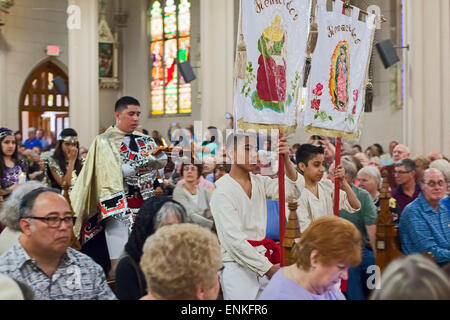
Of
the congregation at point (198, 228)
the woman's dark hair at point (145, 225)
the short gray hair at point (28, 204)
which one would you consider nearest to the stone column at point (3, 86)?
the congregation at point (198, 228)

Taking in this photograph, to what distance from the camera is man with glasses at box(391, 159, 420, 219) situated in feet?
23.9

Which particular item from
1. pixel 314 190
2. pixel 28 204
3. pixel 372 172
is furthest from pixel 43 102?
pixel 28 204

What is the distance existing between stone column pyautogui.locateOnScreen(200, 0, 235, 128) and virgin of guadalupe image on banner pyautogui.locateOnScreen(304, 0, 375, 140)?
8478 mm

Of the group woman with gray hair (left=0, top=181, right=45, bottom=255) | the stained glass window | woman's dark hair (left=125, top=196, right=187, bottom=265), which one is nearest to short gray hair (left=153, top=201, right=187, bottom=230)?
woman's dark hair (left=125, top=196, right=187, bottom=265)

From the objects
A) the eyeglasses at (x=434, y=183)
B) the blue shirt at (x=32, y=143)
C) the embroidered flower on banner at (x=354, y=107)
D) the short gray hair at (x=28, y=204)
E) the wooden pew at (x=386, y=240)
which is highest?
the embroidered flower on banner at (x=354, y=107)

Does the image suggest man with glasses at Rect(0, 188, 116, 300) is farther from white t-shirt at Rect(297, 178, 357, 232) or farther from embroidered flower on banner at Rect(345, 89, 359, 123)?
embroidered flower on banner at Rect(345, 89, 359, 123)

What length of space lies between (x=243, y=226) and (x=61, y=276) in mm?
1589

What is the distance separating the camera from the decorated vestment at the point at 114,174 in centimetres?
569

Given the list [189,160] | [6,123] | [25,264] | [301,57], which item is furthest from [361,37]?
[6,123]

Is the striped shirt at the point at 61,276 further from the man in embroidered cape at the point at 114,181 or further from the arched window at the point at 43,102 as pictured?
the arched window at the point at 43,102

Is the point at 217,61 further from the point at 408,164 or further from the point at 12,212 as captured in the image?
the point at 12,212
